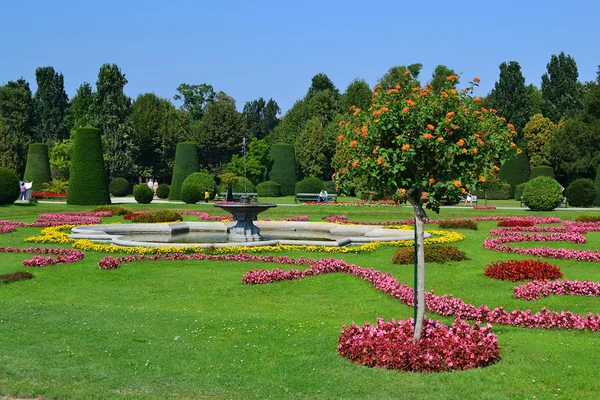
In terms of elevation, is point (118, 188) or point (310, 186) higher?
point (118, 188)

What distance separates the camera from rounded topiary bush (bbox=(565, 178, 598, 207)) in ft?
110

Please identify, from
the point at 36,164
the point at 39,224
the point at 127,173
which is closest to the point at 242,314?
the point at 39,224

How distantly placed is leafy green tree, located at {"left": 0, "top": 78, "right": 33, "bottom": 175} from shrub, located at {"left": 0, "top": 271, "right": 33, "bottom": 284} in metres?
54.1

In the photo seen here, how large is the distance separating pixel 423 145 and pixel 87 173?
2926 centimetres

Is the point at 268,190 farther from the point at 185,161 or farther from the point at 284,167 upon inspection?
the point at 185,161

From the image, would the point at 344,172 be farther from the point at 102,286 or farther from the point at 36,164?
the point at 36,164

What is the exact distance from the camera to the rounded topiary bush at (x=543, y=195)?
28.3 m

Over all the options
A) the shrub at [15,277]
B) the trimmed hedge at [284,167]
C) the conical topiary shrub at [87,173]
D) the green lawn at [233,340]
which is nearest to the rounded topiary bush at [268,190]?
the trimmed hedge at [284,167]

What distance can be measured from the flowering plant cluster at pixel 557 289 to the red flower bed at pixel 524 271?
1.05 metres

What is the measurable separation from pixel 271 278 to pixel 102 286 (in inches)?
120

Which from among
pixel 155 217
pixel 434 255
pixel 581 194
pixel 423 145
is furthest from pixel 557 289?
pixel 581 194

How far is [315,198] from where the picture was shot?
4019 cm

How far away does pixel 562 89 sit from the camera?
2183 inches

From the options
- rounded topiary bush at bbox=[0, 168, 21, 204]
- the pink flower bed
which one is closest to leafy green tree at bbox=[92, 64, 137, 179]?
rounded topiary bush at bbox=[0, 168, 21, 204]
